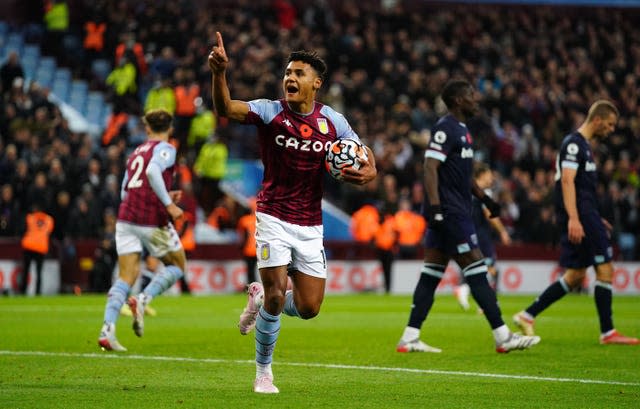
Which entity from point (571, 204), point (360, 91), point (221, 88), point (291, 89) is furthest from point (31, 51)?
point (221, 88)

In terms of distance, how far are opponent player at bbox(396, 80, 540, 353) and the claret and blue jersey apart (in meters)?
2.79

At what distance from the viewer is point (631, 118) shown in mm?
33125

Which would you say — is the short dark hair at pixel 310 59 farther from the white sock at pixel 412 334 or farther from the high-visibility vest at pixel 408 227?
the high-visibility vest at pixel 408 227

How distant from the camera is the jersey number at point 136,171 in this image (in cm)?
1209

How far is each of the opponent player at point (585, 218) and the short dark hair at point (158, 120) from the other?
410cm

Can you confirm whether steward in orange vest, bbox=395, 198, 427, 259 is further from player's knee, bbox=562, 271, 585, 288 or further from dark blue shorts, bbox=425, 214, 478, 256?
dark blue shorts, bbox=425, 214, 478, 256

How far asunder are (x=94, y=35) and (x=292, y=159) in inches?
868

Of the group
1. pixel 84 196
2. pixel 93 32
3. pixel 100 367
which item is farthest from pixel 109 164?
pixel 100 367

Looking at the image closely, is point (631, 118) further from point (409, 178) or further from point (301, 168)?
point (301, 168)

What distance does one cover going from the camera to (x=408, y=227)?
84.2 ft

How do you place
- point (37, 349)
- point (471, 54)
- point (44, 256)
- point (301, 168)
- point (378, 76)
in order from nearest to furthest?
point (301, 168), point (37, 349), point (44, 256), point (378, 76), point (471, 54)

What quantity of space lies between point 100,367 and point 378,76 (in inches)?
909

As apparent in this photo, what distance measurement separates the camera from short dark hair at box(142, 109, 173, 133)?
39.5ft

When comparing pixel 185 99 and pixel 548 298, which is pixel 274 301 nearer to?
pixel 548 298
